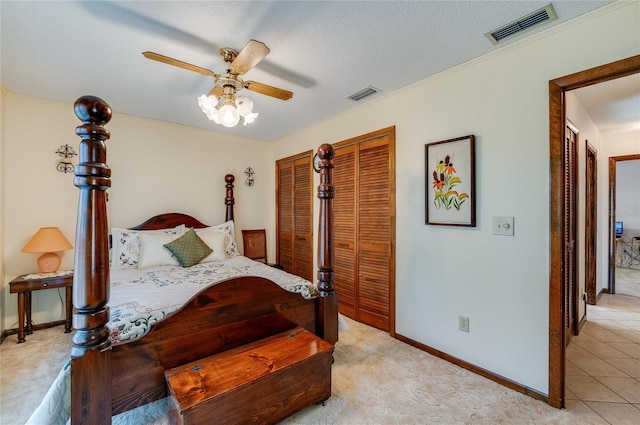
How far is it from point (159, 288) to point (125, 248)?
124 cm

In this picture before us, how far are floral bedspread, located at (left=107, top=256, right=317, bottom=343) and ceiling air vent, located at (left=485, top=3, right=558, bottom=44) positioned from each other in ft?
7.23

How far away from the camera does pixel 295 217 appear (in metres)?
4.21

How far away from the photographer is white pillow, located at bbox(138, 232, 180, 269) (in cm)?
293

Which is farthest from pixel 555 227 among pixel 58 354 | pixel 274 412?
pixel 58 354

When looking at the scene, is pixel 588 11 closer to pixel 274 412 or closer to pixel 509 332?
pixel 509 332

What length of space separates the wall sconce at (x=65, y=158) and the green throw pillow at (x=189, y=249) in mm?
1389

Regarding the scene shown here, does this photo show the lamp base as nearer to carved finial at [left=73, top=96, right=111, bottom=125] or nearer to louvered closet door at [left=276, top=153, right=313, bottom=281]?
carved finial at [left=73, top=96, right=111, bottom=125]

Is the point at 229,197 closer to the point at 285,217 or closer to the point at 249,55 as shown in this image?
the point at 285,217

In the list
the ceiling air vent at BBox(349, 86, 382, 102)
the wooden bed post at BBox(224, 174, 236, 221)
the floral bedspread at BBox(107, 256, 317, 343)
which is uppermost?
the ceiling air vent at BBox(349, 86, 382, 102)

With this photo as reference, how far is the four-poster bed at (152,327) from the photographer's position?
49.5 inches

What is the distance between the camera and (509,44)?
1973mm

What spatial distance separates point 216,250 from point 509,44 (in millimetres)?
3316

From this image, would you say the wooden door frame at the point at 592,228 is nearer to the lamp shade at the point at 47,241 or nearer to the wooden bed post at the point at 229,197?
the wooden bed post at the point at 229,197

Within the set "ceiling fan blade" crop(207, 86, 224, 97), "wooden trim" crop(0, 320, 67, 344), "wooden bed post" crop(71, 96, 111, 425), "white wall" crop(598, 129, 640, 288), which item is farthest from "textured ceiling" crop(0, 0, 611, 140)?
"white wall" crop(598, 129, 640, 288)
